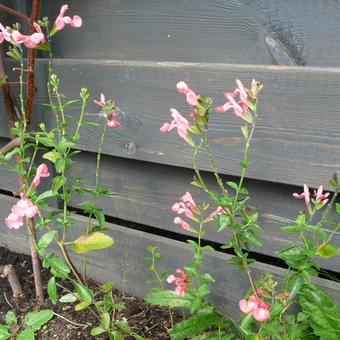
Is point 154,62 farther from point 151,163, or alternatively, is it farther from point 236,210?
point 236,210

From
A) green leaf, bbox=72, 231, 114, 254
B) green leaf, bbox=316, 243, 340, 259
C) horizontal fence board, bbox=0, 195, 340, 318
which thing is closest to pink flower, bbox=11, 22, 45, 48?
green leaf, bbox=72, 231, 114, 254

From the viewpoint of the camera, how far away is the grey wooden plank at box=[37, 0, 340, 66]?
125cm

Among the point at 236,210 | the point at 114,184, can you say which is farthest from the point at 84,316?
the point at 236,210

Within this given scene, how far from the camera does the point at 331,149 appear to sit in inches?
50.2

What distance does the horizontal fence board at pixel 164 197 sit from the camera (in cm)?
147

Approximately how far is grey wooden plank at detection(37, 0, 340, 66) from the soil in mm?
858

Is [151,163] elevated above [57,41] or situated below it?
below

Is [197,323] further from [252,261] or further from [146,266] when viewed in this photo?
[146,266]

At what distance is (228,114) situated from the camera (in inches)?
55.2

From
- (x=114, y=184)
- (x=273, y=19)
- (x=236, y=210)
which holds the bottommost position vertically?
(x=114, y=184)

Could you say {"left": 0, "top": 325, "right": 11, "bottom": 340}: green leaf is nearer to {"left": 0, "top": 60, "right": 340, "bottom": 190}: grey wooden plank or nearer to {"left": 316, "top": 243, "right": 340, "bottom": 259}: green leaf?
{"left": 0, "top": 60, "right": 340, "bottom": 190}: grey wooden plank

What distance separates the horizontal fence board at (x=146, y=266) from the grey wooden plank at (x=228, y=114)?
0.98 feet

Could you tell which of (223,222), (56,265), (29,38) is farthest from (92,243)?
(29,38)

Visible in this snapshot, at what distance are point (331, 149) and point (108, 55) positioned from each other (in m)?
0.80
